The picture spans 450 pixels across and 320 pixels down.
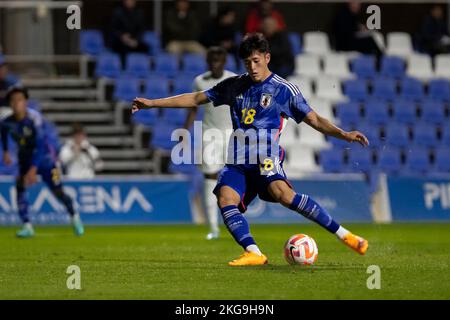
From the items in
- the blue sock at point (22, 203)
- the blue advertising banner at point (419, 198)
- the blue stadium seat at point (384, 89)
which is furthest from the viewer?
the blue stadium seat at point (384, 89)

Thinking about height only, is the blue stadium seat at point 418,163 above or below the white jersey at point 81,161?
below

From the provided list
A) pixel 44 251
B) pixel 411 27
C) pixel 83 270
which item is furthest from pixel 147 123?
pixel 83 270

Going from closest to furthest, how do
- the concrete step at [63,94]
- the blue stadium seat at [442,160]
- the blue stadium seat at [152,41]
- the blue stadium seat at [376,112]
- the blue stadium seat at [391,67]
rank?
the blue stadium seat at [442,160]
the concrete step at [63,94]
the blue stadium seat at [376,112]
the blue stadium seat at [152,41]
the blue stadium seat at [391,67]

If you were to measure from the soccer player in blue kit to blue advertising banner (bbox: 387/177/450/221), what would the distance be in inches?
411

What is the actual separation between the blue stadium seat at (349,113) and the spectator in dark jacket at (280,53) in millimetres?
1647

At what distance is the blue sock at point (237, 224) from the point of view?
1109 centimetres

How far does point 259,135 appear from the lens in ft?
36.8

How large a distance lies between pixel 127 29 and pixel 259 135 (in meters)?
13.2

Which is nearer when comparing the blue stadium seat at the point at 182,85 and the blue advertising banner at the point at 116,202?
the blue advertising banner at the point at 116,202

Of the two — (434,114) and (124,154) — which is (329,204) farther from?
(434,114)

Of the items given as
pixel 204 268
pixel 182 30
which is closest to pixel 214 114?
pixel 204 268

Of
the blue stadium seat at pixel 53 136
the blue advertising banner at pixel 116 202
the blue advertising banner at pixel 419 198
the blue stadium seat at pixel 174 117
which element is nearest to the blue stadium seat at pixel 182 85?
the blue stadium seat at pixel 174 117

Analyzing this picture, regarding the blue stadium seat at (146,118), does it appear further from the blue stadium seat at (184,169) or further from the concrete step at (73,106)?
the blue stadium seat at (184,169)

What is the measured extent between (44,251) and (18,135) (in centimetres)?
356
